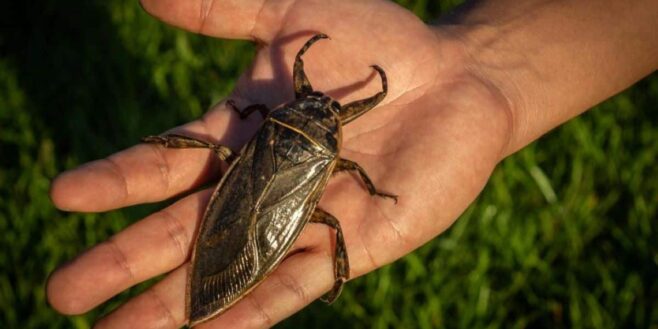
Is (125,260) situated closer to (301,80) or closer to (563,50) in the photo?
(301,80)

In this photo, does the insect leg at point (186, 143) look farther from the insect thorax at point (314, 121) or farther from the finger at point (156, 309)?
the finger at point (156, 309)

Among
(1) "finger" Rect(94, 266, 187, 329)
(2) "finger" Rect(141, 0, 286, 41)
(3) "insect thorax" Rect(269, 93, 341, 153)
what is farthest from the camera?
(2) "finger" Rect(141, 0, 286, 41)

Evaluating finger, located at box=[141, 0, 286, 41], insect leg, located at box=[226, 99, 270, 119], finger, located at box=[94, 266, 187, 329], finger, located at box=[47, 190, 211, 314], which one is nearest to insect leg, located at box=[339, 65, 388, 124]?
insect leg, located at box=[226, 99, 270, 119]

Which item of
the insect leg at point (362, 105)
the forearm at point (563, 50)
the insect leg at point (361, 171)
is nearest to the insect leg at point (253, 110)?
the insect leg at point (362, 105)

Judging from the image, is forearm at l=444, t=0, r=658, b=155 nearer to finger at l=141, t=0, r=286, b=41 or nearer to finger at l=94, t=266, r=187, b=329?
finger at l=141, t=0, r=286, b=41

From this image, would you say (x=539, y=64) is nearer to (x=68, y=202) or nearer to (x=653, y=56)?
(x=653, y=56)

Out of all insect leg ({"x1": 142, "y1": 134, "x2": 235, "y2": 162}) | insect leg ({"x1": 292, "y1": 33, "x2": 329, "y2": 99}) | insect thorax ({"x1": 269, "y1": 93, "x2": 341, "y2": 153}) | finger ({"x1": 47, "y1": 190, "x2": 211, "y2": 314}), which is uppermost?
insect leg ({"x1": 292, "y1": 33, "x2": 329, "y2": 99})

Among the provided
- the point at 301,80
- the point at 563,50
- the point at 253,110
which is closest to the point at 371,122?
the point at 301,80

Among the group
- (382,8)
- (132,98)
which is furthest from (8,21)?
(382,8)
